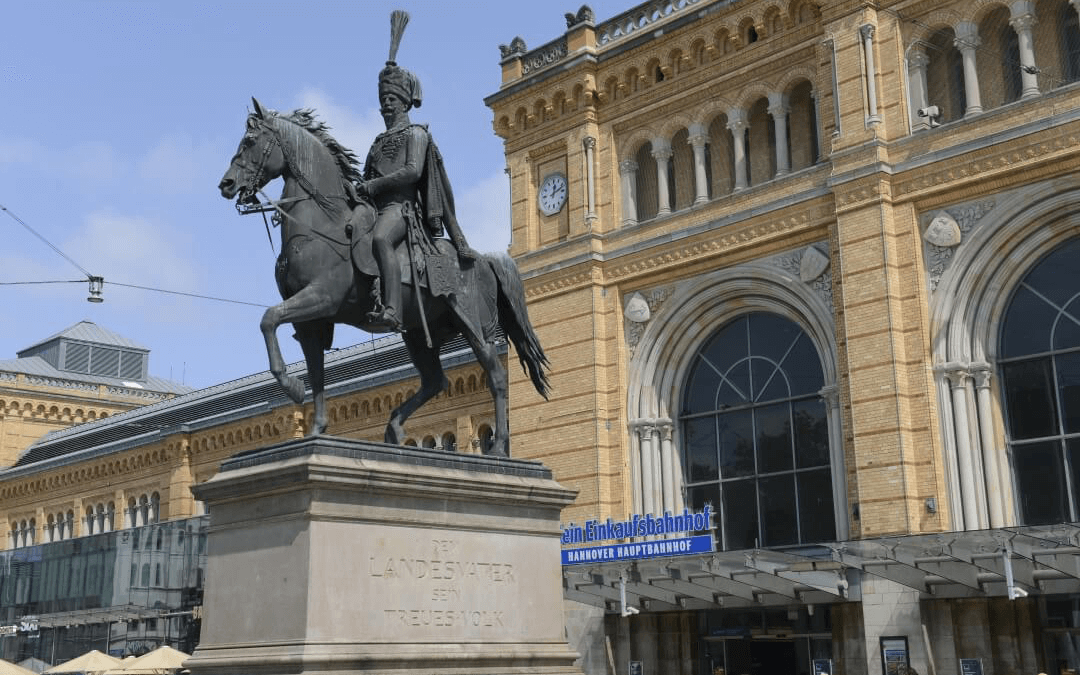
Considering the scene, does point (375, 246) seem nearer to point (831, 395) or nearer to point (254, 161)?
point (254, 161)

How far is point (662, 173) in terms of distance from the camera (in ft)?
108

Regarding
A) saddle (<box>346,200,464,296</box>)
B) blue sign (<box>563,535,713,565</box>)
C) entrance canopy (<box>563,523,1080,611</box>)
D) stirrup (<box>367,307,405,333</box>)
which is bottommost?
entrance canopy (<box>563,523,1080,611</box>)

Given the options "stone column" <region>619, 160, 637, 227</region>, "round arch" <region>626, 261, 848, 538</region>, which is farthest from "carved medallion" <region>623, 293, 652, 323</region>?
"stone column" <region>619, 160, 637, 227</region>

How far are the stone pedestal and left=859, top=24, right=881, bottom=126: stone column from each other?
62.3 ft

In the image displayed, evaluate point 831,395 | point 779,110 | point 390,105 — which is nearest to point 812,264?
point 831,395

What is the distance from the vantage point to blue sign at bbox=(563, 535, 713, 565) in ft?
98.0

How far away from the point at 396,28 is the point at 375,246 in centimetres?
250

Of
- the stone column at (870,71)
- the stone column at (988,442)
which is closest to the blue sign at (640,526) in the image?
the stone column at (988,442)

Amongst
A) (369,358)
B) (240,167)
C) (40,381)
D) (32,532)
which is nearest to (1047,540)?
(240,167)

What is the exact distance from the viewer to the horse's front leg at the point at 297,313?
37.6 feet

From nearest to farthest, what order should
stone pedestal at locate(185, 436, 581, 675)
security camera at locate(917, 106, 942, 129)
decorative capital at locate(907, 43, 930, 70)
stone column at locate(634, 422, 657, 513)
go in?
stone pedestal at locate(185, 436, 581, 675) < security camera at locate(917, 106, 942, 129) < decorative capital at locate(907, 43, 930, 70) < stone column at locate(634, 422, 657, 513)

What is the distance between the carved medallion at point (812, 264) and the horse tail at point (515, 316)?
16269 millimetres

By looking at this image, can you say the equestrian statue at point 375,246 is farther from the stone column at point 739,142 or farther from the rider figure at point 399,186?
the stone column at point 739,142

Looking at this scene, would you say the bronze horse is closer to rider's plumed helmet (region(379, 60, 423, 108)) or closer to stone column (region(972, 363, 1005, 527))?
rider's plumed helmet (region(379, 60, 423, 108))
